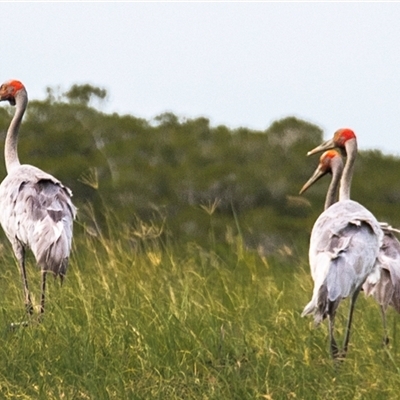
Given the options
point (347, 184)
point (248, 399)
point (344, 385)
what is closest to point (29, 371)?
point (248, 399)

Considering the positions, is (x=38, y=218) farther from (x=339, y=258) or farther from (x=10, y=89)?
(x=339, y=258)

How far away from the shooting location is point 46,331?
495 centimetres

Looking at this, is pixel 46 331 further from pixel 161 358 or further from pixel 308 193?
pixel 308 193

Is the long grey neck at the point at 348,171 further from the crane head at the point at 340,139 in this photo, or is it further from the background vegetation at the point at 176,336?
the background vegetation at the point at 176,336

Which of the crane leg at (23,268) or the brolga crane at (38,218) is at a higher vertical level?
the brolga crane at (38,218)

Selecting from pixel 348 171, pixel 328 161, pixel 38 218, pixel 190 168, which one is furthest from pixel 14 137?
pixel 190 168

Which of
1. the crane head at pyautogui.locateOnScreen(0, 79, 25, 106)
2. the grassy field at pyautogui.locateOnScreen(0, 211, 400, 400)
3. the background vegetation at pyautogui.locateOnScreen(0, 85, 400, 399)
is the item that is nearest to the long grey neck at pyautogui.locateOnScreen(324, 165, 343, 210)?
the background vegetation at pyautogui.locateOnScreen(0, 85, 400, 399)

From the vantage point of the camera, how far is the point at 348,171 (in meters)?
6.06

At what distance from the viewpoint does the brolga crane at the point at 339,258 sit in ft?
16.1

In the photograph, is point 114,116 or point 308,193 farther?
point 114,116

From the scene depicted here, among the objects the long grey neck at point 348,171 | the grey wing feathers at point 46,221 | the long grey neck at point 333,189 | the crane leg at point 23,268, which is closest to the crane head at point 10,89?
the grey wing feathers at point 46,221

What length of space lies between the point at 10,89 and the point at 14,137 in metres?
0.54

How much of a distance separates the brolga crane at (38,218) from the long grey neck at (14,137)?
0.29m

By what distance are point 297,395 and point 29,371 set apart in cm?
120
